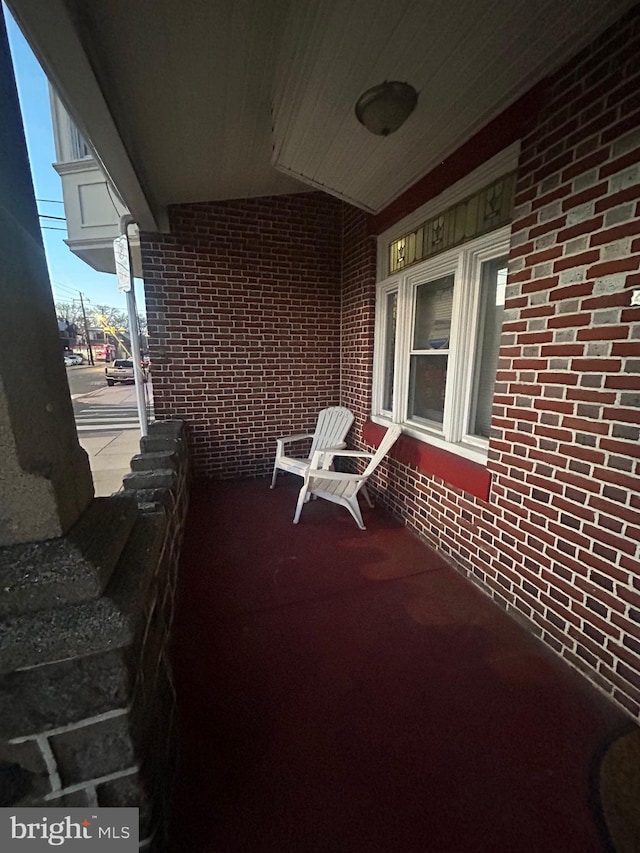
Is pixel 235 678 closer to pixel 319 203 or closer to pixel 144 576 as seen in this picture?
pixel 144 576

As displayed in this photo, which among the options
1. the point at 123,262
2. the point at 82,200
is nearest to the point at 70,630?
the point at 123,262

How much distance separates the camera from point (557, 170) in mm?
1457

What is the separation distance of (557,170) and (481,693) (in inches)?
85.9

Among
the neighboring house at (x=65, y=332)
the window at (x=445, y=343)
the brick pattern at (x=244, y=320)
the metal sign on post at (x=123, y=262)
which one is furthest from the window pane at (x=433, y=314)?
the metal sign on post at (x=123, y=262)

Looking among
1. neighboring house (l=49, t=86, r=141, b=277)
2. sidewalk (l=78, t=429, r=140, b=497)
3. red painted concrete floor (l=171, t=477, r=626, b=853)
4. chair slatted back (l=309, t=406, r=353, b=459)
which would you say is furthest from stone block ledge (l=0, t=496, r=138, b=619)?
neighboring house (l=49, t=86, r=141, b=277)

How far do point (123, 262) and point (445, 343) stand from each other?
2.86 metres

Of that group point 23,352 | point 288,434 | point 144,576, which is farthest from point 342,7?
point 288,434

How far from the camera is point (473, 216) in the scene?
1.98 meters

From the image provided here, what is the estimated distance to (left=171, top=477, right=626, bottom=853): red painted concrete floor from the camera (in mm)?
987

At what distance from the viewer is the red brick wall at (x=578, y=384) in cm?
126

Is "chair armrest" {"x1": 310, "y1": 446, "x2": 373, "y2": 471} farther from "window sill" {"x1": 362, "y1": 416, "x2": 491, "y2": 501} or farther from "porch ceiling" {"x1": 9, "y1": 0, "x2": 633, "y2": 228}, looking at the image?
"porch ceiling" {"x1": 9, "y1": 0, "x2": 633, "y2": 228}

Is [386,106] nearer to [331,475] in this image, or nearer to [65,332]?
[331,475]

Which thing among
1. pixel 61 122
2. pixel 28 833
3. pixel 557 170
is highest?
pixel 61 122

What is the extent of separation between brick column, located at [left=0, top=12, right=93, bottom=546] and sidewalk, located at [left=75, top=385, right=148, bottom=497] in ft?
6.72
